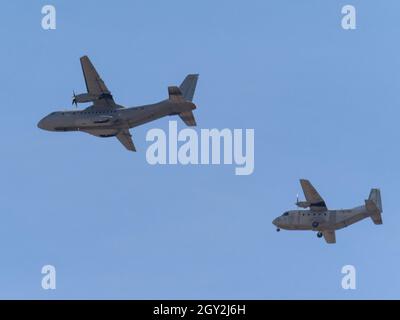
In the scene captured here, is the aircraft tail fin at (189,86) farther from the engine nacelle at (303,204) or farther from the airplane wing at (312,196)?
the engine nacelle at (303,204)

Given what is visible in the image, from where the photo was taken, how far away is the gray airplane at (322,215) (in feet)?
259

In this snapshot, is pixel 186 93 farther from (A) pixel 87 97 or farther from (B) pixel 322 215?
(B) pixel 322 215

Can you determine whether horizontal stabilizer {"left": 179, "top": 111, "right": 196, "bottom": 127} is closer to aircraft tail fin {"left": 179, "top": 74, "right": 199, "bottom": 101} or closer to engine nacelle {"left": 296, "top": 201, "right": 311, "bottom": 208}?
aircraft tail fin {"left": 179, "top": 74, "right": 199, "bottom": 101}

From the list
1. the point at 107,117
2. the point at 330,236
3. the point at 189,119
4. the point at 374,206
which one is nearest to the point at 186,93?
the point at 189,119

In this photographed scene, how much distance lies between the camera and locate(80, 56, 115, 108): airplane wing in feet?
246

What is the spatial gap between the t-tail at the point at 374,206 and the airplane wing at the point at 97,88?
19.8 m

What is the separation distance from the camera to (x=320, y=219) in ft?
267

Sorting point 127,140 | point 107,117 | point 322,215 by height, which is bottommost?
point 322,215

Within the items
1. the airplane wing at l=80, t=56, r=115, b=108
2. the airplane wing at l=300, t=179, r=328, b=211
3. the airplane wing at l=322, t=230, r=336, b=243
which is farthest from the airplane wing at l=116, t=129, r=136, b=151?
the airplane wing at l=322, t=230, r=336, b=243

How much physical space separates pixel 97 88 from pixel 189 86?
21.3ft

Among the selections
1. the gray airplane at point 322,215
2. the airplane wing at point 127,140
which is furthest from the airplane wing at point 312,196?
the airplane wing at point 127,140

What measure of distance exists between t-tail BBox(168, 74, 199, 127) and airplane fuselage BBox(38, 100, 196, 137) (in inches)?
26.4
